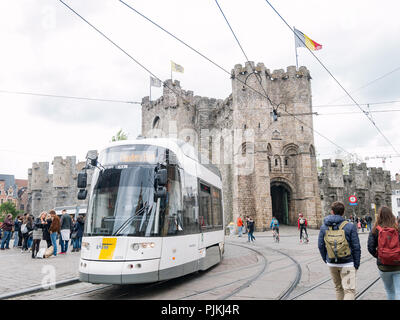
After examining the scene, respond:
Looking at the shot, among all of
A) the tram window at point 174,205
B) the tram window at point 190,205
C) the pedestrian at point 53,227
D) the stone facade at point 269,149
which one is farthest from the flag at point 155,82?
the tram window at point 174,205

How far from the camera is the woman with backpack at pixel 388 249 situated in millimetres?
3516

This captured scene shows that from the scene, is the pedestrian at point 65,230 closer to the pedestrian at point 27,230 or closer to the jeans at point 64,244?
the jeans at point 64,244

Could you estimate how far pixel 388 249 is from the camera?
3531mm

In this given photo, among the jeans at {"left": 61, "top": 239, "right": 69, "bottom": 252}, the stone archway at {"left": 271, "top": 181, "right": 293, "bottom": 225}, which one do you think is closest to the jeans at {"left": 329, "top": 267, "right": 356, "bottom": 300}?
the jeans at {"left": 61, "top": 239, "right": 69, "bottom": 252}

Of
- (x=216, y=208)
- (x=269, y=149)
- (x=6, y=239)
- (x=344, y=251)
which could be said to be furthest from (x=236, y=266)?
(x=269, y=149)

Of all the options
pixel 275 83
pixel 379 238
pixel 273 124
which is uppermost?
pixel 275 83

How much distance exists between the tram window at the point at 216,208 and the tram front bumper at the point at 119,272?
11.8ft

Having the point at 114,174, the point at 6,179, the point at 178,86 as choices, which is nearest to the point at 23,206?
the point at 6,179

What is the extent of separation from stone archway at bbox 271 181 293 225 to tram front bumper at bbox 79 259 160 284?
23.4 meters

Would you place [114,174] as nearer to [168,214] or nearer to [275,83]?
[168,214]

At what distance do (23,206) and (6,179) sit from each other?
662 cm

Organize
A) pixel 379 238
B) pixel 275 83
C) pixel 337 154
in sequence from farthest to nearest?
pixel 337 154 → pixel 275 83 → pixel 379 238

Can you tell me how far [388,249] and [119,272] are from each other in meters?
3.86
